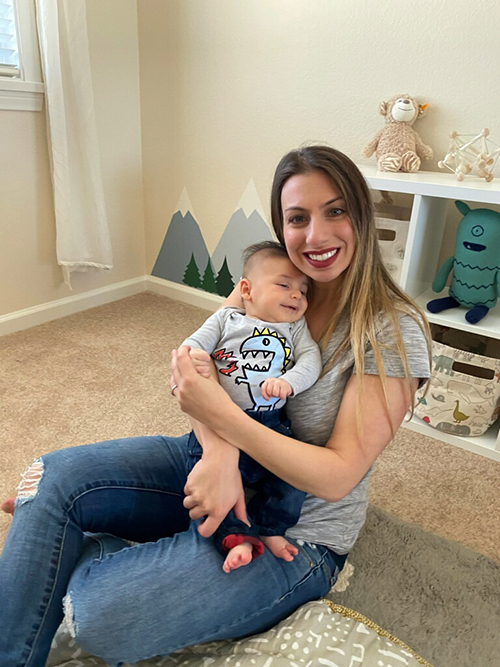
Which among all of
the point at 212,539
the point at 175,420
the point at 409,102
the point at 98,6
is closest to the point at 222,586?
the point at 212,539

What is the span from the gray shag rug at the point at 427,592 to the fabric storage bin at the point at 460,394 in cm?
52

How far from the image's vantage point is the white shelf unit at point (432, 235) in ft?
5.36

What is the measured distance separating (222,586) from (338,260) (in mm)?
602

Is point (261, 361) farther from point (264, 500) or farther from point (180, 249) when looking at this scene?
point (180, 249)

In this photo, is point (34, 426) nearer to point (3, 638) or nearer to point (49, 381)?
point (49, 381)

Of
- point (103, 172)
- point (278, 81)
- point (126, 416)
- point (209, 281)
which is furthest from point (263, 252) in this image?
point (103, 172)

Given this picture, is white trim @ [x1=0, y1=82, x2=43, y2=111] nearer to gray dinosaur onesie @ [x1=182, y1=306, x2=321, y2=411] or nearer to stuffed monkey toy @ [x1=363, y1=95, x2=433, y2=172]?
stuffed monkey toy @ [x1=363, y1=95, x2=433, y2=172]

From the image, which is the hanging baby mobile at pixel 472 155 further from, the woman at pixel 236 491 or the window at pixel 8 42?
the window at pixel 8 42

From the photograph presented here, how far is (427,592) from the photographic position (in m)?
1.23

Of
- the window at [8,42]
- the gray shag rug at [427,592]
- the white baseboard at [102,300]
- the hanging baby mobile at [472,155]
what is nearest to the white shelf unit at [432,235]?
the hanging baby mobile at [472,155]

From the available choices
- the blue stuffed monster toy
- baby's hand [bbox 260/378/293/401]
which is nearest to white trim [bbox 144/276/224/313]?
the blue stuffed monster toy

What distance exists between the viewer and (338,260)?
3.26ft

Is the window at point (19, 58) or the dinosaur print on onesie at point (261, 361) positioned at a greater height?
the window at point (19, 58)

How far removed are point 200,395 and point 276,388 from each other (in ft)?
0.44
